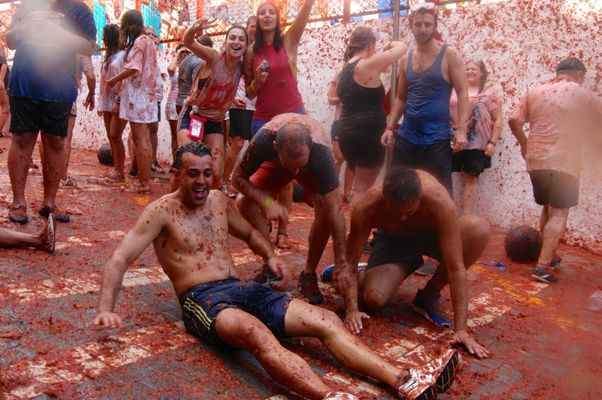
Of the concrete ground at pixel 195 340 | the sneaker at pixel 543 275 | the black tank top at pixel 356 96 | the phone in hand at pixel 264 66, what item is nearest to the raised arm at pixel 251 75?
the phone in hand at pixel 264 66

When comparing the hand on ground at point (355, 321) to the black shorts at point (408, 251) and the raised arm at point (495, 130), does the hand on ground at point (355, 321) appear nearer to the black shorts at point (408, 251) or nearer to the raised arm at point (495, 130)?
the black shorts at point (408, 251)

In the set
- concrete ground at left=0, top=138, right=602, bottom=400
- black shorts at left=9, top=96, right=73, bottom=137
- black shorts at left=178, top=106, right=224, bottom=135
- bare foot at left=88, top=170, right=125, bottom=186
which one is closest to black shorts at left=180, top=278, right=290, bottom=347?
concrete ground at left=0, top=138, right=602, bottom=400

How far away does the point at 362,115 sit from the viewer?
5375 millimetres

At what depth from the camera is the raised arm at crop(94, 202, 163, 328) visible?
279cm

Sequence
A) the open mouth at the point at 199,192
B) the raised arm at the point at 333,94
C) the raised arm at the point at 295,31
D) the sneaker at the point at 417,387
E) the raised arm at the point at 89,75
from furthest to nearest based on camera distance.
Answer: the raised arm at the point at 333,94, the raised arm at the point at 89,75, the raised arm at the point at 295,31, the open mouth at the point at 199,192, the sneaker at the point at 417,387

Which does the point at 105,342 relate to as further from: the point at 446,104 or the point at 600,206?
the point at 600,206

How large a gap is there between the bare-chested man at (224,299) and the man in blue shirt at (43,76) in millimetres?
2083

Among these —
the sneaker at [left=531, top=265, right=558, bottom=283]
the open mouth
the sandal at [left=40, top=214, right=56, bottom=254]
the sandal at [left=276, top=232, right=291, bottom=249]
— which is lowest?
the sneaker at [left=531, top=265, right=558, bottom=283]

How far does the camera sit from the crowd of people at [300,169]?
10.1ft

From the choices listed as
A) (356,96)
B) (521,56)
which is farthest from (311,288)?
(521,56)

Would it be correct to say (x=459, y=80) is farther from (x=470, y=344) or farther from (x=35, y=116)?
(x=35, y=116)

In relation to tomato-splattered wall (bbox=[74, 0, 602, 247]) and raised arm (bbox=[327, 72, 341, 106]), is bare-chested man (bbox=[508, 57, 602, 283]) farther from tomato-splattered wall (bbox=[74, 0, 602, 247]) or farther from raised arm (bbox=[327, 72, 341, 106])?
raised arm (bbox=[327, 72, 341, 106])

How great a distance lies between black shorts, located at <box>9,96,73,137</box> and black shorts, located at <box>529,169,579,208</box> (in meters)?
4.30

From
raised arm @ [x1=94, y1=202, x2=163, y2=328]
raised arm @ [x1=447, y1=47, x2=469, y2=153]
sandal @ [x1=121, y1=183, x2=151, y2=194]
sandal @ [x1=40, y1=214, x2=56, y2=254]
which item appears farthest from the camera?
sandal @ [x1=121, y1=183, x2=151, y2=194]
